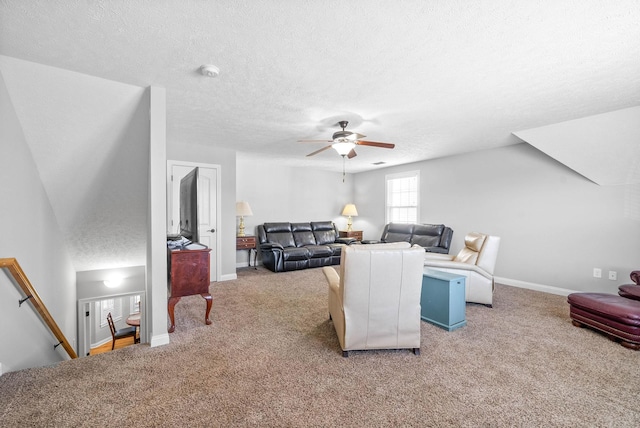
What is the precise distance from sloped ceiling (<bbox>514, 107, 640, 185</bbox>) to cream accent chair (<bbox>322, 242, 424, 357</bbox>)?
116 inches

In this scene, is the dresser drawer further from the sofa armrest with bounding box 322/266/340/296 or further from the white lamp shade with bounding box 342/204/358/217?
the sofa armrest with bounding box 322/266/340/296

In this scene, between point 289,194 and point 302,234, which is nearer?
point 302,234

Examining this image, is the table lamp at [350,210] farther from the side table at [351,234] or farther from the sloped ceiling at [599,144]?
the sloped ceiling at [599,144]

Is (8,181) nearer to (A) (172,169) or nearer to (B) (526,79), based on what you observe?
(A) (172,169)

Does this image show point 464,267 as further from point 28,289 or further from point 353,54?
point 28,289

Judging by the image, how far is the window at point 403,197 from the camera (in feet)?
20.7

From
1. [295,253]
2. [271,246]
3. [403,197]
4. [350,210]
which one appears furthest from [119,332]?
[403,197]

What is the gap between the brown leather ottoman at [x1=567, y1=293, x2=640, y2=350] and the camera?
7.93 feet

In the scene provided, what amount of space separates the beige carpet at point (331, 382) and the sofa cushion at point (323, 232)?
3834mm

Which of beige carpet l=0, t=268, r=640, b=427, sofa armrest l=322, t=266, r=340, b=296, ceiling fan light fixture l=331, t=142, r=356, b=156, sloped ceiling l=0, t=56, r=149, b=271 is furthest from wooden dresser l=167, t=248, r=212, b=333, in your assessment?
ceiling fan light fixture l=331, t=142, r=356, b=156

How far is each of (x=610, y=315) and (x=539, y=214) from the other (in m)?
2.08

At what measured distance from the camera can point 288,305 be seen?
3.54m

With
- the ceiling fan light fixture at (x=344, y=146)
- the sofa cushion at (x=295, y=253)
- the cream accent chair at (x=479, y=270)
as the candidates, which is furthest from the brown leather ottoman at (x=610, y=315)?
the sofa cushion at (x=295, y=253)

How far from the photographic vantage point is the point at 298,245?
6293 mm
